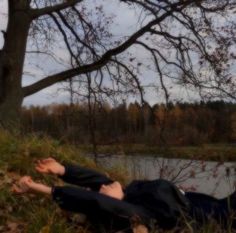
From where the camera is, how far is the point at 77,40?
661 inches

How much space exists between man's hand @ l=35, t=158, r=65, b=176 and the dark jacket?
22 cm

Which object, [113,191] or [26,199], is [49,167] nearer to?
[113,191]

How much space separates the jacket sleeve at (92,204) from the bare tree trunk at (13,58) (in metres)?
9.04

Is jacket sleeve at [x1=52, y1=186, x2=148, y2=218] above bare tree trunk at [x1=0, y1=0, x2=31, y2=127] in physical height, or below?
below

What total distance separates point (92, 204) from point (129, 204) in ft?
1.00

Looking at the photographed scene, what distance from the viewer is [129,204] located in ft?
15.8

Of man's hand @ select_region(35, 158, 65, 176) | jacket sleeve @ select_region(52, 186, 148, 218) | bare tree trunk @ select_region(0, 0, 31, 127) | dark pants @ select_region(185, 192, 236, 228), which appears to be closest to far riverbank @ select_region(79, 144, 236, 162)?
bare tree trunk @ select_region(0, 0, 31, 127)

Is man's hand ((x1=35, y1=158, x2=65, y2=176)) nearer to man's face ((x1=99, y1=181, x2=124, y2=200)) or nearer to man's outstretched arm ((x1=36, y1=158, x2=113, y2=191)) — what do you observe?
man's outstretched arm ((x1=36, y1=158, x2=113, y2=191))

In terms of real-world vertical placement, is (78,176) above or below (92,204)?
above

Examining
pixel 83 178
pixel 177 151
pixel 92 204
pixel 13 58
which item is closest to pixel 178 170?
pixel 177 151

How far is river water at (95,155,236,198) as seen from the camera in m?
8.99

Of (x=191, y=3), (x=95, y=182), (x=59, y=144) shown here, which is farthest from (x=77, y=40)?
(x=95, y=182)

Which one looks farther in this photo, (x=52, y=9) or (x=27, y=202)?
(x=52, y=9)

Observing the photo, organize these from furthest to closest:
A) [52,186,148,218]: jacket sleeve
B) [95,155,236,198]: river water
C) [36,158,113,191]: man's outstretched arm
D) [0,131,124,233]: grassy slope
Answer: [95,155,236,198]: river water
[36,158,113,191]: man's outstretched arm
[0,131,124,233]: grassy slope
[52,186,148,218]: jacket sleeve
